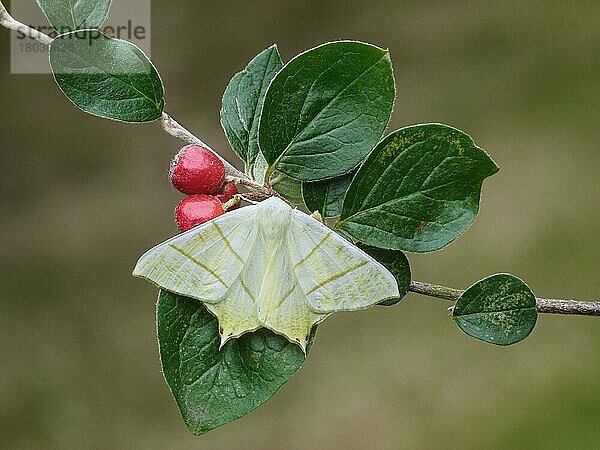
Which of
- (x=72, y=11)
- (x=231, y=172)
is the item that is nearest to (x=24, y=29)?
(x=72, y=11)

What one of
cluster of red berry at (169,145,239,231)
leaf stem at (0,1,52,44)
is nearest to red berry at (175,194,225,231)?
cluster of red berry at (169,145,239,231)

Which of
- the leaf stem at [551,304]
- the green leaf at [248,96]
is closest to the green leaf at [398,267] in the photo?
the leaf stem at [551,304]

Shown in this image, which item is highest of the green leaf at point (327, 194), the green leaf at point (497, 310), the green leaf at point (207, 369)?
the green leaf at point (327, 194)

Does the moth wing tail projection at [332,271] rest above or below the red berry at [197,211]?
below

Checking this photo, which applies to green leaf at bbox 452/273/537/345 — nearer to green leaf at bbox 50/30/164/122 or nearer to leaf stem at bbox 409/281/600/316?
leaf stem at bbox 409/281/600/316

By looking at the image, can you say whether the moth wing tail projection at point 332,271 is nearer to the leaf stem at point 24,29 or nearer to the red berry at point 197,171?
the red berry at point 197,171

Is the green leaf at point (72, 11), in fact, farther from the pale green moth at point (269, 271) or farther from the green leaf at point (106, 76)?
the pale green moth at point (269, 271)
